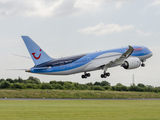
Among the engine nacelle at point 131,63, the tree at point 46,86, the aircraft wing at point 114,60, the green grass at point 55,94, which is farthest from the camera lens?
the tree at point 46,86

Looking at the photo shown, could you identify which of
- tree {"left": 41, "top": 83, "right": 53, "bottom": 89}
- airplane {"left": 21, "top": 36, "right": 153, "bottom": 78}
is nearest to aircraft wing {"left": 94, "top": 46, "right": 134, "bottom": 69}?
airplane {"left": 21, "top": 36, "right": 153, "bottom": 78}

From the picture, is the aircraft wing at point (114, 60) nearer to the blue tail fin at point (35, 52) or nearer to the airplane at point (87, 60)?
the airplane at point (87, 60)

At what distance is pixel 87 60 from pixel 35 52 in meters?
12.2

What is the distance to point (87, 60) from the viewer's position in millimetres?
68188

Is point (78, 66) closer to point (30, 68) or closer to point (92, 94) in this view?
point (30, 68)

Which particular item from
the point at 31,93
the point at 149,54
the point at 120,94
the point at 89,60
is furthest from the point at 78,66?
the point at 120,94

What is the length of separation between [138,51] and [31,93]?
51.9 meters

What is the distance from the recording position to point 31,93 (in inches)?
4449

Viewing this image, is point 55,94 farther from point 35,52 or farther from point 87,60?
point 35,52

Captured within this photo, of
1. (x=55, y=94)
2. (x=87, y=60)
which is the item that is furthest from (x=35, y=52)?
(x=55, y=94)

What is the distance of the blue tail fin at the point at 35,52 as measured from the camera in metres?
62.8
